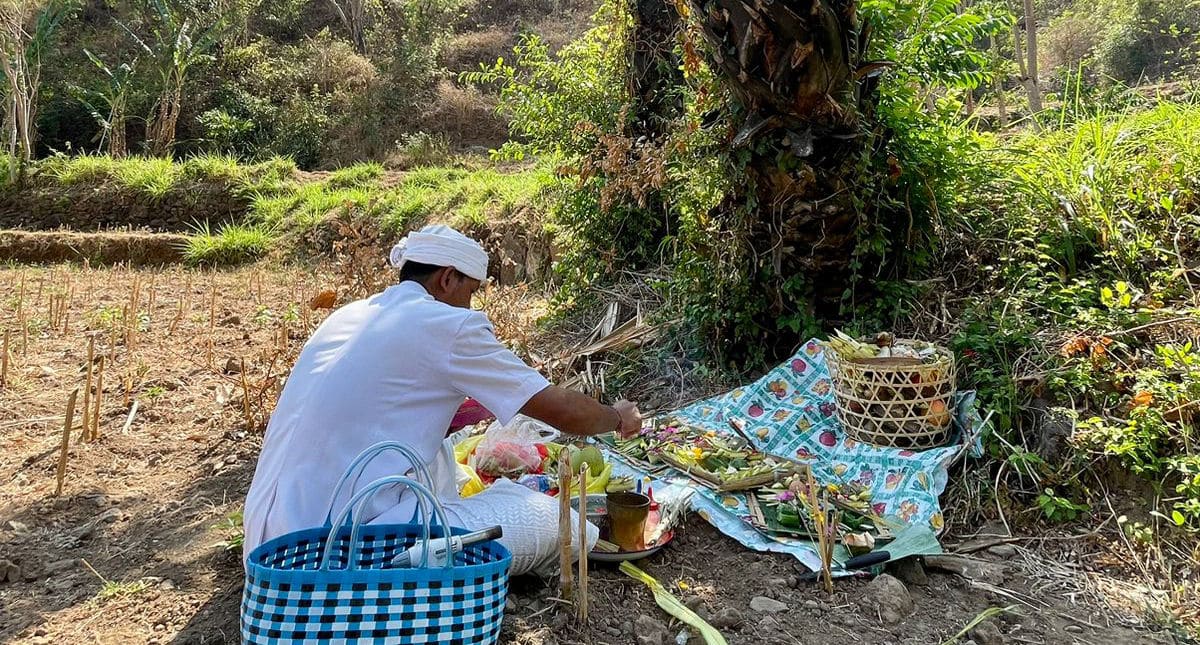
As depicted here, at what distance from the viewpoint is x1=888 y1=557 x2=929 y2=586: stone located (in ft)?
8.66

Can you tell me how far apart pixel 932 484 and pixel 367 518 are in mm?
2044

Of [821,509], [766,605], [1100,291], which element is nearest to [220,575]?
[766,605]

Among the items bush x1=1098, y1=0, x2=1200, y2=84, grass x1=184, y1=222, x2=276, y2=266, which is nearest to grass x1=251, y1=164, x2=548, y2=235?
grass x1=184, y1=222, x2=276, y2=266

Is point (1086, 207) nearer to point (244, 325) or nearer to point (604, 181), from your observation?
point (604, 181)

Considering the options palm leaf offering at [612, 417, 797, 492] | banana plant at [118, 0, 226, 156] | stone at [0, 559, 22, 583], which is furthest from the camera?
banana plant at [118, 0, 226, 156]

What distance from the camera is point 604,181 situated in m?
5.87

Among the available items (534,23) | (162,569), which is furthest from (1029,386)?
(534,23)

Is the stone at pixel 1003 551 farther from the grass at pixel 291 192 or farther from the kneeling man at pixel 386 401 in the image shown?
the grass at pixel 291 192

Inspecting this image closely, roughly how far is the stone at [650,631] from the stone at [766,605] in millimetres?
310

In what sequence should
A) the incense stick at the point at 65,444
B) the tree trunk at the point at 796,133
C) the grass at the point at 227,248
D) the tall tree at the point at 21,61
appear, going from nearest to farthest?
1. the incense stick at the point at 65,444
2. the tree trunk at the point at 796,133
3. the grass at the point at 227,248
4. the tall tree at the point at 21,61

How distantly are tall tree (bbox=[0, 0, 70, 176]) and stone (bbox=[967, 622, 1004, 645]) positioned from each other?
16853mm

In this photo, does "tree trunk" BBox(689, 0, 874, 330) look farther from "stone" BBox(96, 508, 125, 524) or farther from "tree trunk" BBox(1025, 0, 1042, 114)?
"tree trunk" BBox(1025, 0, 1042, 114)

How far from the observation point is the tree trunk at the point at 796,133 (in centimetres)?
346

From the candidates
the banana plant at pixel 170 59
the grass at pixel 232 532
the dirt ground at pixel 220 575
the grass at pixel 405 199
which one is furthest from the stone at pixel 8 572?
the banana plant at pixel 170 59
